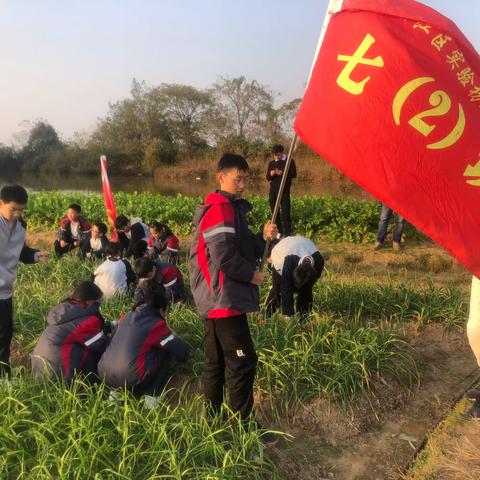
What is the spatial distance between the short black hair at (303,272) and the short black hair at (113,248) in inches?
131

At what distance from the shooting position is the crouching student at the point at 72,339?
11.0 feet

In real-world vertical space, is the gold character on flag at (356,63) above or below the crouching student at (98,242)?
above

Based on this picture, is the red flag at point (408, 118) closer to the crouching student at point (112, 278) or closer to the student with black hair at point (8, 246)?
the student with black hair at point (8, 246)

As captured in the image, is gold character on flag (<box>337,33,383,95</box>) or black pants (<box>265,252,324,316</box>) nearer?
gold character on flag (<box>337,33,383,95</box>)

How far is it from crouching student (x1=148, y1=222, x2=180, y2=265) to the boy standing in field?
4.11 meters

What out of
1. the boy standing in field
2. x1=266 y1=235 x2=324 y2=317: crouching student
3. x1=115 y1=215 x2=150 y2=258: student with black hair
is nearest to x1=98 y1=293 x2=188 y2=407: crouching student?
the boy standing in field

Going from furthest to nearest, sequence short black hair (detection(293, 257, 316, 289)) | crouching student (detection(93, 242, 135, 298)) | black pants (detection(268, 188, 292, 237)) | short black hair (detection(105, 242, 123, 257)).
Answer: black pants (detection(268, 188, 292, 237))
short black hair (detection(105, 242, 123, 257))
crouching student (detection(93, 242, 135, 298))
short black hair (detection(293, 257, 316, 289))

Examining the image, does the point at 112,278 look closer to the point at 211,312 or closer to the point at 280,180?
the point at 211,312

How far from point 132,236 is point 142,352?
14.9 ft

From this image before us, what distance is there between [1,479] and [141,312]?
1340 mm

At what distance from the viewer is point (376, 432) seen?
325 centimetres

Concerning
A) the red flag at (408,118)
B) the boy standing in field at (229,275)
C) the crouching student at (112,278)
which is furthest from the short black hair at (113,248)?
the red flag at (408,118)

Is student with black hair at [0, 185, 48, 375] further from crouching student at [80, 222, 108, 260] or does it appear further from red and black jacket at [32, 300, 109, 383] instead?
crouching student at [80, 222, 108, 260]

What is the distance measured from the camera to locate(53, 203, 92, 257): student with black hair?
315 inches
